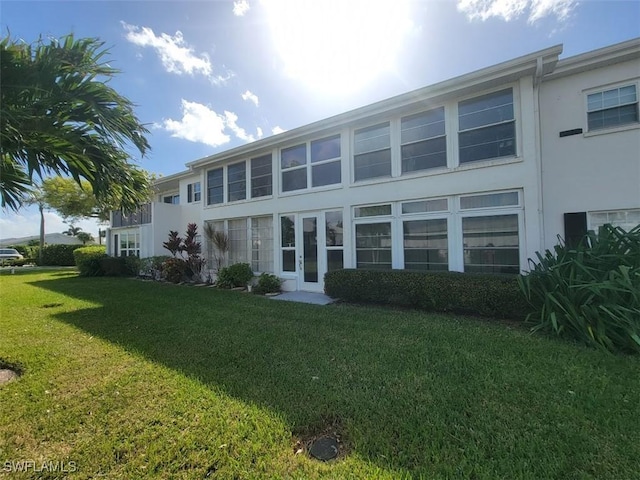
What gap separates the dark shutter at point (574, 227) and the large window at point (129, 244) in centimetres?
1877

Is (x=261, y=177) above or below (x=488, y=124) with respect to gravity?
below

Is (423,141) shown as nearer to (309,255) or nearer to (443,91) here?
(443,91)

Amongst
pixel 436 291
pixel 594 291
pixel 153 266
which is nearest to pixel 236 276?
pixel 153 266

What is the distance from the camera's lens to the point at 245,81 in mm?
10641

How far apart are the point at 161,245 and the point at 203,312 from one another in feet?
33.1

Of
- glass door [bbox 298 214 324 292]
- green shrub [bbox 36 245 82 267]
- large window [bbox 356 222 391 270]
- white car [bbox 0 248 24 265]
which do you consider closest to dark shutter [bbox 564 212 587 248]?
large window [bbox 356 222 391 270]

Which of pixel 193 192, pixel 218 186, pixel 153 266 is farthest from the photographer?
pixel 193 192

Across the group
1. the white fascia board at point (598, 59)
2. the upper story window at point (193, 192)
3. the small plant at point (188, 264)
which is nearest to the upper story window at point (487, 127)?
the white fascia board at point (598, 59)

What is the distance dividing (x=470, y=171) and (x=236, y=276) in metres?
8.28

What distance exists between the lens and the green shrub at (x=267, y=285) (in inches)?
409

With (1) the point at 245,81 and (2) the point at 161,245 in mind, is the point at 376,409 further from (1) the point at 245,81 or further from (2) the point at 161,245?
(2) the point at 161,245

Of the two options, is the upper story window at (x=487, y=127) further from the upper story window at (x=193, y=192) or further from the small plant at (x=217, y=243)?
the upper story window at (x=193, y=192)

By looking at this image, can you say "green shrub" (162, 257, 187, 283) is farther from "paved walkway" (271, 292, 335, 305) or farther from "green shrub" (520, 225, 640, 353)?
"green shrub" (520, 225, 640, 353)

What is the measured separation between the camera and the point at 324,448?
2.57 m
